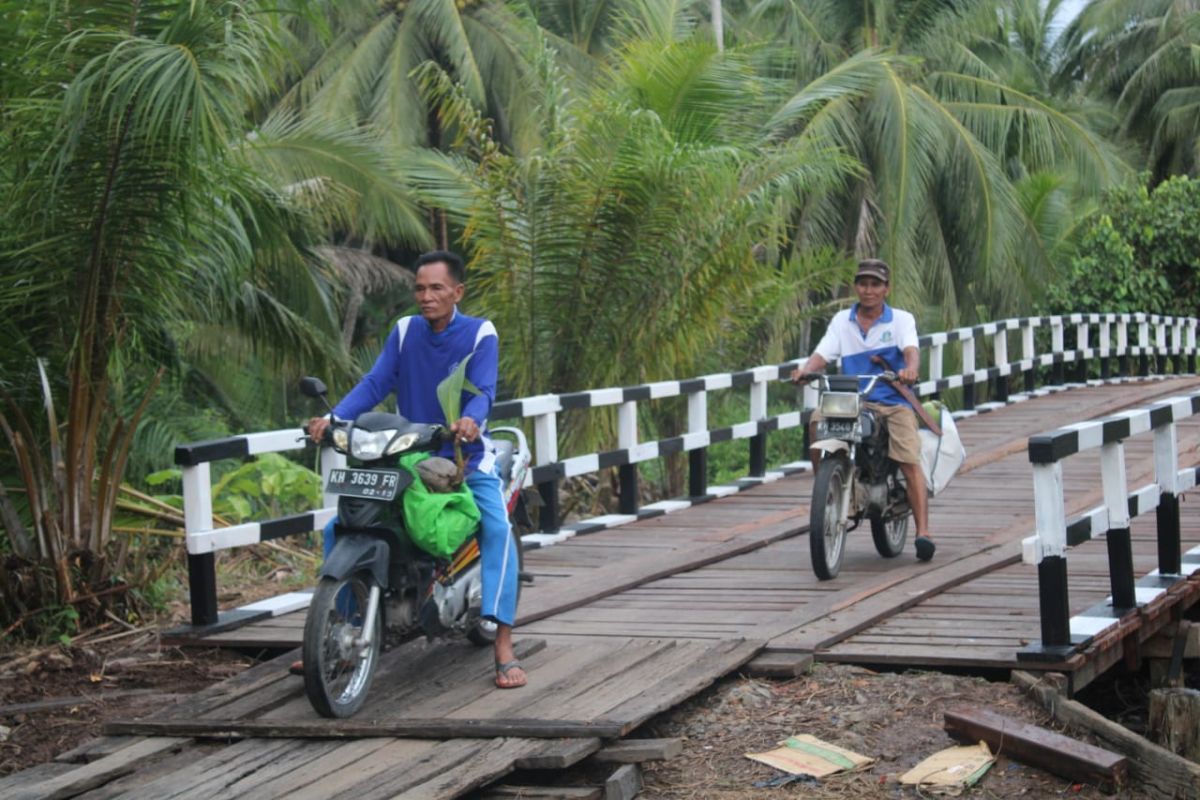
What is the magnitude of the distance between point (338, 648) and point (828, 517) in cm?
380

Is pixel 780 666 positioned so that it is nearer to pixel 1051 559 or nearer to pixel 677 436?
pixel 1051 559

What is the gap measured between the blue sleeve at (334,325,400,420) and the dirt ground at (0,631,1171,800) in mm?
1581

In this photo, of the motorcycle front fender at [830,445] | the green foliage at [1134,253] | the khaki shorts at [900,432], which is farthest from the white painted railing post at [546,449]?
the green foliage at [1134,253]

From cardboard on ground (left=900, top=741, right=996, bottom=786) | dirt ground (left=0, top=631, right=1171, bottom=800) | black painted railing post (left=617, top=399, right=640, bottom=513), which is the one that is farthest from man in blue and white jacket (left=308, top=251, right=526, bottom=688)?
black painted railing post (left=617, top=399, right=640, bottom=513)

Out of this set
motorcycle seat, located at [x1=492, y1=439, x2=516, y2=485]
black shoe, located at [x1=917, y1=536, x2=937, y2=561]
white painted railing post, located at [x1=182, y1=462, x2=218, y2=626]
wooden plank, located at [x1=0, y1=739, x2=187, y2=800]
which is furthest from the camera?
black shoe, located at [x1=917, y1=536, x2=937, y2=561]

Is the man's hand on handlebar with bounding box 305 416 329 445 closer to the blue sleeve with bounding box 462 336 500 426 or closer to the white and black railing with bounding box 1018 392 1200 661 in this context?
the blue sleeve with bounding box 462 336 500 426

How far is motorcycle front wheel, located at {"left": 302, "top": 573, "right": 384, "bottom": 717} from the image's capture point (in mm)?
6492

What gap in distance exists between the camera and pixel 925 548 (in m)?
10.2

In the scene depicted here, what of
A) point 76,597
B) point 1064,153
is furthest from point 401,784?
point 1064,153

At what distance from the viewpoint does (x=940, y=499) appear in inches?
524

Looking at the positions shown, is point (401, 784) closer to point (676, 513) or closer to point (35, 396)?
point (35, 396)

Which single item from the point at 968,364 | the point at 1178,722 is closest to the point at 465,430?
the point at 1178,722

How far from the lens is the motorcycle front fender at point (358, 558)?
6.63 m

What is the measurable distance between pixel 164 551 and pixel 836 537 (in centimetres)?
446
